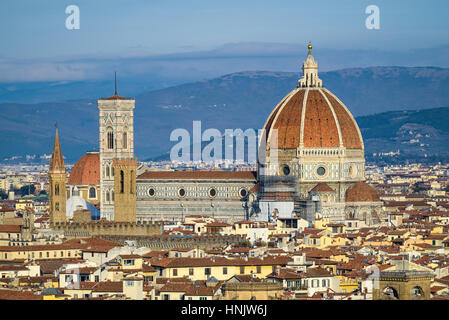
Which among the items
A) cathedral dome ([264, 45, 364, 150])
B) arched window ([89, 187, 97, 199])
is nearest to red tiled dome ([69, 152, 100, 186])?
arched window ([89, 187, 97, 199])

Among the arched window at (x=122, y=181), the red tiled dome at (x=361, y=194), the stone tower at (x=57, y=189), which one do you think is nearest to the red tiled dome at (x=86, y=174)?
the arched window at (x=122, y=181)

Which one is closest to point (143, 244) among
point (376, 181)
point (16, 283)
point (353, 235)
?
point (353, 235)

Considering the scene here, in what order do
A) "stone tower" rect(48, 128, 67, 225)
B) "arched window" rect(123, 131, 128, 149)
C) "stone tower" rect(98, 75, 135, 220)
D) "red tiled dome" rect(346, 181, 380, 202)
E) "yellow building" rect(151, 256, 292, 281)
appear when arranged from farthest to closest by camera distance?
1. "arched window" rect(123, 131, 128, 149)
2. "stone tower" rect(98, 75, 135, 220)
3. "red tiled dome" rect(346, 181, 380, 202)
4. "stone tower" rect(48, 128, 67, 225)
5. "yellow building" rect(151, 256, 292, 281)

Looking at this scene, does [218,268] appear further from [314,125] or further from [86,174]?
[86,174]

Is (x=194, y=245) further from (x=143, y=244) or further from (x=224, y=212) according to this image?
A: (x=224, y=212)

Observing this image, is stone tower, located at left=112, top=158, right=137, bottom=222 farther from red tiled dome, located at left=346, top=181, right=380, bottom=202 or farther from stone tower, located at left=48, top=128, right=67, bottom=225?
red tiled dome, located at left=346, top=181, right=380, bottom=202

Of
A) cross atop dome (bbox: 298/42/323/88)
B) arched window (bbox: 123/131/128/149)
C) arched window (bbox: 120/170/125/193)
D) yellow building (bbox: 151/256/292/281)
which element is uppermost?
cross atop dome (bbox: 298/42/323/88)

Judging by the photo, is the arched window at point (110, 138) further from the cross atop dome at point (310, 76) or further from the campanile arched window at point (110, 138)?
the cross atop dome at point (310, 76)
